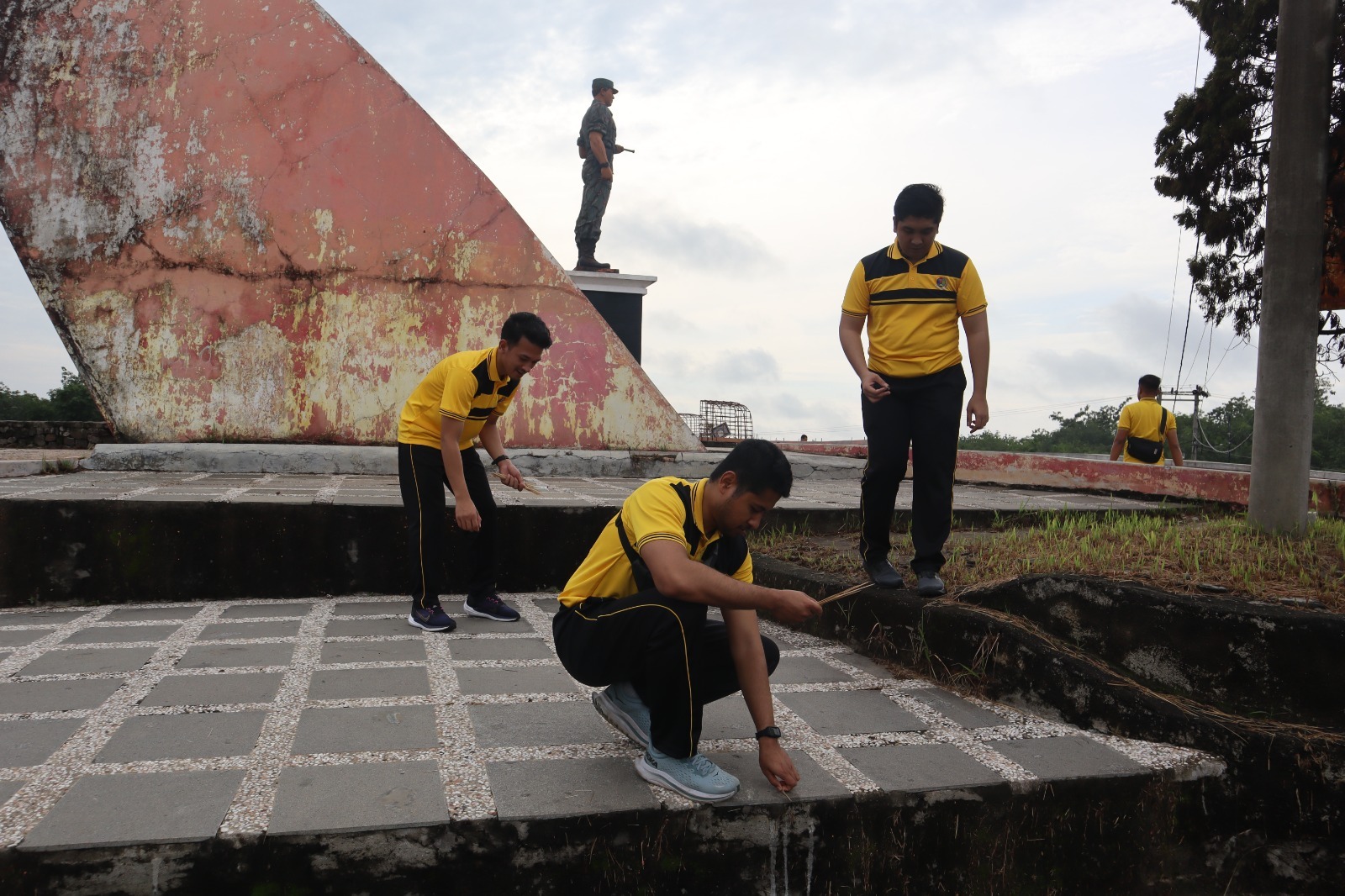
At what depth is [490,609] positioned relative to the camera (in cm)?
394

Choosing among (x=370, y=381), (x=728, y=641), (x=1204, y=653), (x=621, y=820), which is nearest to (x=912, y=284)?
(x=1204, y=653)

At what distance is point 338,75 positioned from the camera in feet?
23.4

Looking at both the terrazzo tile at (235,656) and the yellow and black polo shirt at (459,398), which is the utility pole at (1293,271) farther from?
the terrazzo tile at (235,656)

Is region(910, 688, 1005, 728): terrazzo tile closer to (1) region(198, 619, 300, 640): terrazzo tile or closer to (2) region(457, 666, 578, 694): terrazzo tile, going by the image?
(2) region(457, 666, 578, 694): terrazzo tile

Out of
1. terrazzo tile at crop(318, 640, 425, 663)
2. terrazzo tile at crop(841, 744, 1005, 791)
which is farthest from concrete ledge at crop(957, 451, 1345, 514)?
terrazzo tile at crop(318, 640, 425, 663)

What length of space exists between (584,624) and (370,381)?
5.32m

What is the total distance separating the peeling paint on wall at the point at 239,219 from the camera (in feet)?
21.8

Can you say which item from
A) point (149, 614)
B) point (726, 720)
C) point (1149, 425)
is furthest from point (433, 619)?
point (1149, 425)

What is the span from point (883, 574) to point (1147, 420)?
4389mm

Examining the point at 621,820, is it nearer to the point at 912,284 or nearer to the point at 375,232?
the point at 912,284

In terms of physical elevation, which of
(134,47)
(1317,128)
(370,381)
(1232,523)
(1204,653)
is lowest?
(1204,653)

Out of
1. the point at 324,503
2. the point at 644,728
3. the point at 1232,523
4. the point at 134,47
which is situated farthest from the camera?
the point at 134,47

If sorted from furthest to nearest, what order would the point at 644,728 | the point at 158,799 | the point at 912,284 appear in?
the point at 912,284 < the point at 644,728 < the point at 158,799

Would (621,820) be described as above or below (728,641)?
below
